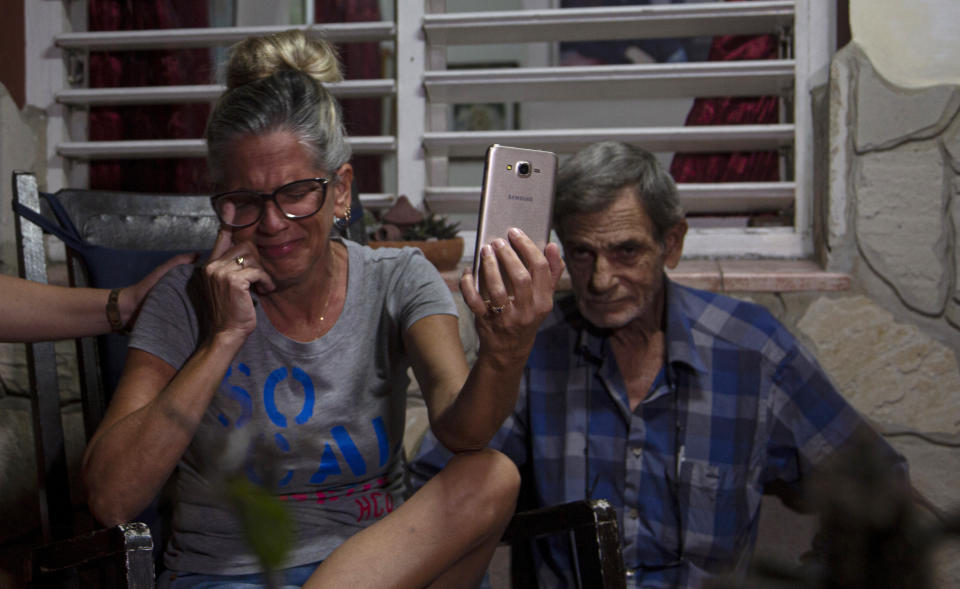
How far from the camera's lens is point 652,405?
1.59m

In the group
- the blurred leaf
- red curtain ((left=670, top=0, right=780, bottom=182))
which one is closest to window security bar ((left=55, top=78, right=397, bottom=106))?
red curtain ((left=670, top=0, right=780, bottom=182))

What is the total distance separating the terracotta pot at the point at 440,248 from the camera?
2029 mm

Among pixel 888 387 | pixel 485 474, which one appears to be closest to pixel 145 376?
pixel 485 474

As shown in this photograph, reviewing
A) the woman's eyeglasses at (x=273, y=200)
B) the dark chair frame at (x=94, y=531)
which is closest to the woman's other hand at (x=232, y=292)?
the woman's eyeglasses at (x=273, y=200)

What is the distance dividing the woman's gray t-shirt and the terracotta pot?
1.97 ft

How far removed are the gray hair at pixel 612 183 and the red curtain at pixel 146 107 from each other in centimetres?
145

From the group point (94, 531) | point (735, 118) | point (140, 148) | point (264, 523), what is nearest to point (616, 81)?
point (735, 118)

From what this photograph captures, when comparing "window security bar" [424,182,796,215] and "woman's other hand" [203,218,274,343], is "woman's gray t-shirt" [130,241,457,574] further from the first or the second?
"window security bar" [424,182,796,215]

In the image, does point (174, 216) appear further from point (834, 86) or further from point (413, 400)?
point (834, 86)

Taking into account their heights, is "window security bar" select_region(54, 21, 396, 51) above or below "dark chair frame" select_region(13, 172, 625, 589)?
above

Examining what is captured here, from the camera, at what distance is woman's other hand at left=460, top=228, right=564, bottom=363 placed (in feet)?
3.05

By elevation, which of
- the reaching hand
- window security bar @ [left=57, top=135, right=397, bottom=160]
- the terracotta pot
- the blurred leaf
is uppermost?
window security bar @ [left=57, top=135, right=397, bottom=160]

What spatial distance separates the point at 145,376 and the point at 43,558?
298 millimetres

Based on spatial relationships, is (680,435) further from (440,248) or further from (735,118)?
(735,118)
